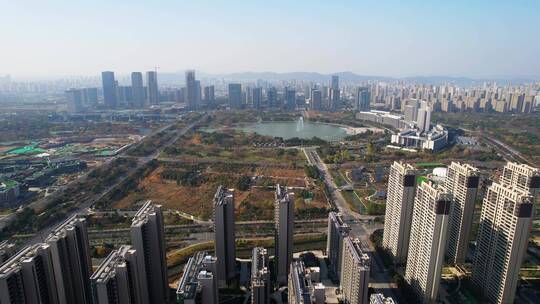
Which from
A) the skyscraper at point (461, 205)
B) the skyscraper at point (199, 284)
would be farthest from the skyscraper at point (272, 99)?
the skyscraper at point (199, 284)

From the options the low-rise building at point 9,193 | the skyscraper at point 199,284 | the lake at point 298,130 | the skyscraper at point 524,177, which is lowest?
the lake at point 298,130

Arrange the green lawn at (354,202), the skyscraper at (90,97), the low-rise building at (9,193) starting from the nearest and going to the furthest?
the green lawn at (354,202) < the low-rise building at (9,193) < the skyscraper at (90,97)

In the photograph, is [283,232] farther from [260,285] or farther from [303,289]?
[303,289]

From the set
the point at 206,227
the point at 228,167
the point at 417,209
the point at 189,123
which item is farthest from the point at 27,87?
the point at 417,209

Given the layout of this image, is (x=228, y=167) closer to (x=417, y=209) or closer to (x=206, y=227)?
(x=206, y=227)

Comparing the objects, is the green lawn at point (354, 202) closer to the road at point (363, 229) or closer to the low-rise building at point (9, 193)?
the road at point (363, 229)

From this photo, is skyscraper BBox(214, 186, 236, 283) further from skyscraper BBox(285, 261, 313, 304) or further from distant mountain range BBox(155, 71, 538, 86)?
distant mountain range BBox(155, 71, 538, 86)
